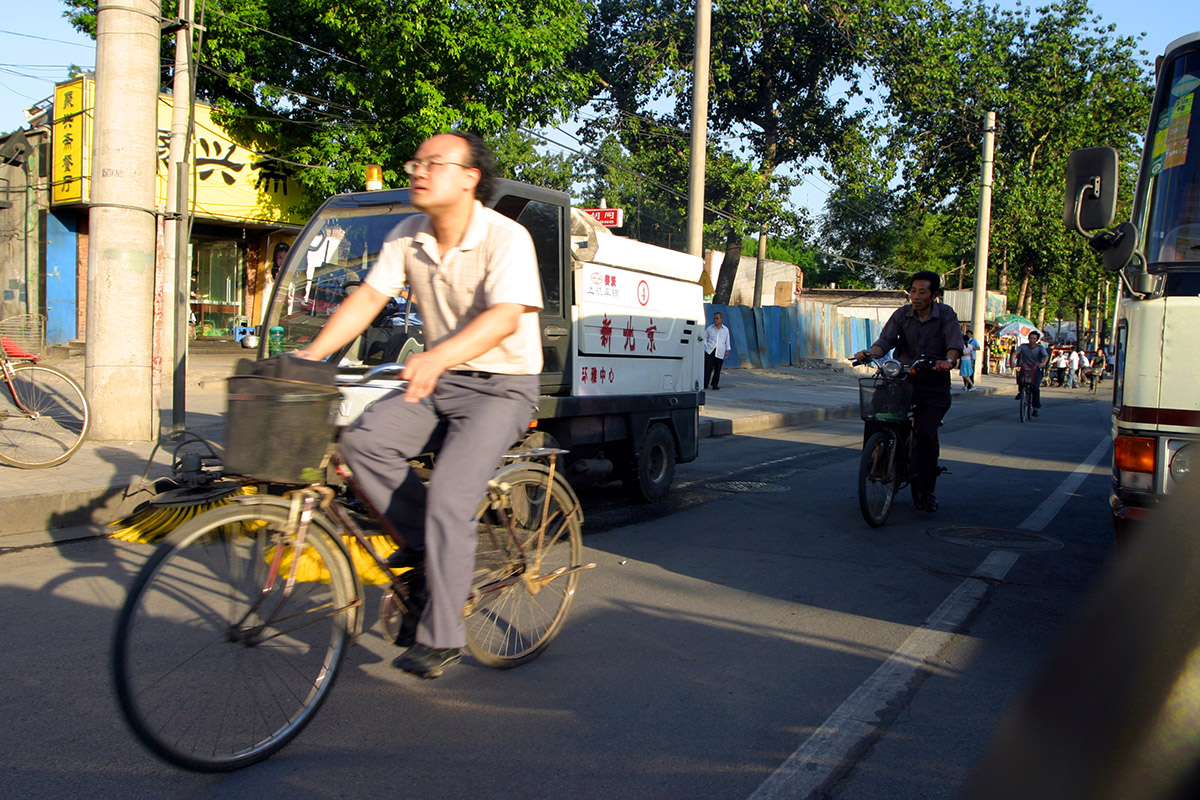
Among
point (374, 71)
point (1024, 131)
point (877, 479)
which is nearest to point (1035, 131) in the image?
point (1024, 131)

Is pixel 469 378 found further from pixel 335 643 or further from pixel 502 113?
pixel 502 113

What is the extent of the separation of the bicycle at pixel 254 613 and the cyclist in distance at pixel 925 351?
16.1ft

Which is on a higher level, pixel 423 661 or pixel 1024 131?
pixel 1024 131

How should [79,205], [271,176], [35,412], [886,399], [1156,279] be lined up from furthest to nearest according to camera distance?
[271,176] → [79,205] → [35,412] → [886,399] → [1156,279]

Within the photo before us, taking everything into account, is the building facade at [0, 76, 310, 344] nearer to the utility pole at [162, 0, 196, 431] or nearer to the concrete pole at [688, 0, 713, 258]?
the utility pole at [162, 0, 196, 431]

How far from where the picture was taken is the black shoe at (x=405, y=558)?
127 inches

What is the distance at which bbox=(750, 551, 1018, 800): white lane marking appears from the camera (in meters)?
2.85

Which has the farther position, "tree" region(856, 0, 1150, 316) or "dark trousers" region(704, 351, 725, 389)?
"tree" region(856, 0, 1150, 316)

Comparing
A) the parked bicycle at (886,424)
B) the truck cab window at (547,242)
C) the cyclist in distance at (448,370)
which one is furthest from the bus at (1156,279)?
the truck cab window at (547,242)

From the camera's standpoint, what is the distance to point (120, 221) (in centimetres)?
785

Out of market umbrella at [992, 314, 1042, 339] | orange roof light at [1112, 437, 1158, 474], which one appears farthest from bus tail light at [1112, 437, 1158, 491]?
market umbrella at [992, 314, 1042, 339]

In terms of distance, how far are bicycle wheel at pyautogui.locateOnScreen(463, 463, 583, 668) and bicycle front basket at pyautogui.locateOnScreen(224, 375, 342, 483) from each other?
74 cm

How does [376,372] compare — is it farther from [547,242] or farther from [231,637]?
[547,242]

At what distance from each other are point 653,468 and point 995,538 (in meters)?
2.61
